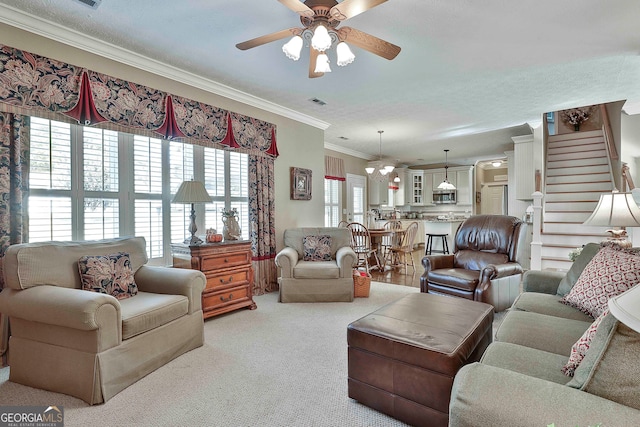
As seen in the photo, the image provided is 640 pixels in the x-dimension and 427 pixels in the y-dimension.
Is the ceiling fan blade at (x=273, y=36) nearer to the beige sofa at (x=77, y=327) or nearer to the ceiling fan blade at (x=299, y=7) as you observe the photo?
the ceiling fan blade at (x=299, y=7)

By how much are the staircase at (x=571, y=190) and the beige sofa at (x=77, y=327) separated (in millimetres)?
5625

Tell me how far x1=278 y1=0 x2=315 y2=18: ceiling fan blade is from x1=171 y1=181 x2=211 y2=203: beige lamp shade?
2.00 m

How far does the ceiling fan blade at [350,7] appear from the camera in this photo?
1.80 meters

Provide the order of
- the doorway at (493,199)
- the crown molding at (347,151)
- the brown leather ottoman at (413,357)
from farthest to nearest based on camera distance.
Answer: the doorway at (493,199) < the crown molding at (347,151) < the brown leather ottoman at (413,357)

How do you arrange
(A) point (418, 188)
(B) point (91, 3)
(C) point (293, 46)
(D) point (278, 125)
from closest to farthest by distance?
(C) point (293, 46) → (B) point (91, 3) → (D) point (278, 125) → (A) point (418, 188)

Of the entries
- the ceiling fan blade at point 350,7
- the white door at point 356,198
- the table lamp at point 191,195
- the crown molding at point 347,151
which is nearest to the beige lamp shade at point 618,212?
→ the ceiling fan blade at point 350,7

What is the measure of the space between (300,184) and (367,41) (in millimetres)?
3011

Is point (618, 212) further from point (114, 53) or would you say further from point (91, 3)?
point (114, 53)

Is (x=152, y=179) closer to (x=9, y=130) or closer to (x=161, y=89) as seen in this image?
(x=161, y=89)

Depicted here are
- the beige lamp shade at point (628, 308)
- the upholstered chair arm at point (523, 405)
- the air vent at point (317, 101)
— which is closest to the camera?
the beige lamp shade at point (628, 308)

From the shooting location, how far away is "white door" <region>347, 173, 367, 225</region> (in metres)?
7.62

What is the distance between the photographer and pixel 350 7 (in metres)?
1.87

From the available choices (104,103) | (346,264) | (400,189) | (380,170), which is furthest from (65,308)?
(400,189)

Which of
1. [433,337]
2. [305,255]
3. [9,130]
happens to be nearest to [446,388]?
[433,337]
